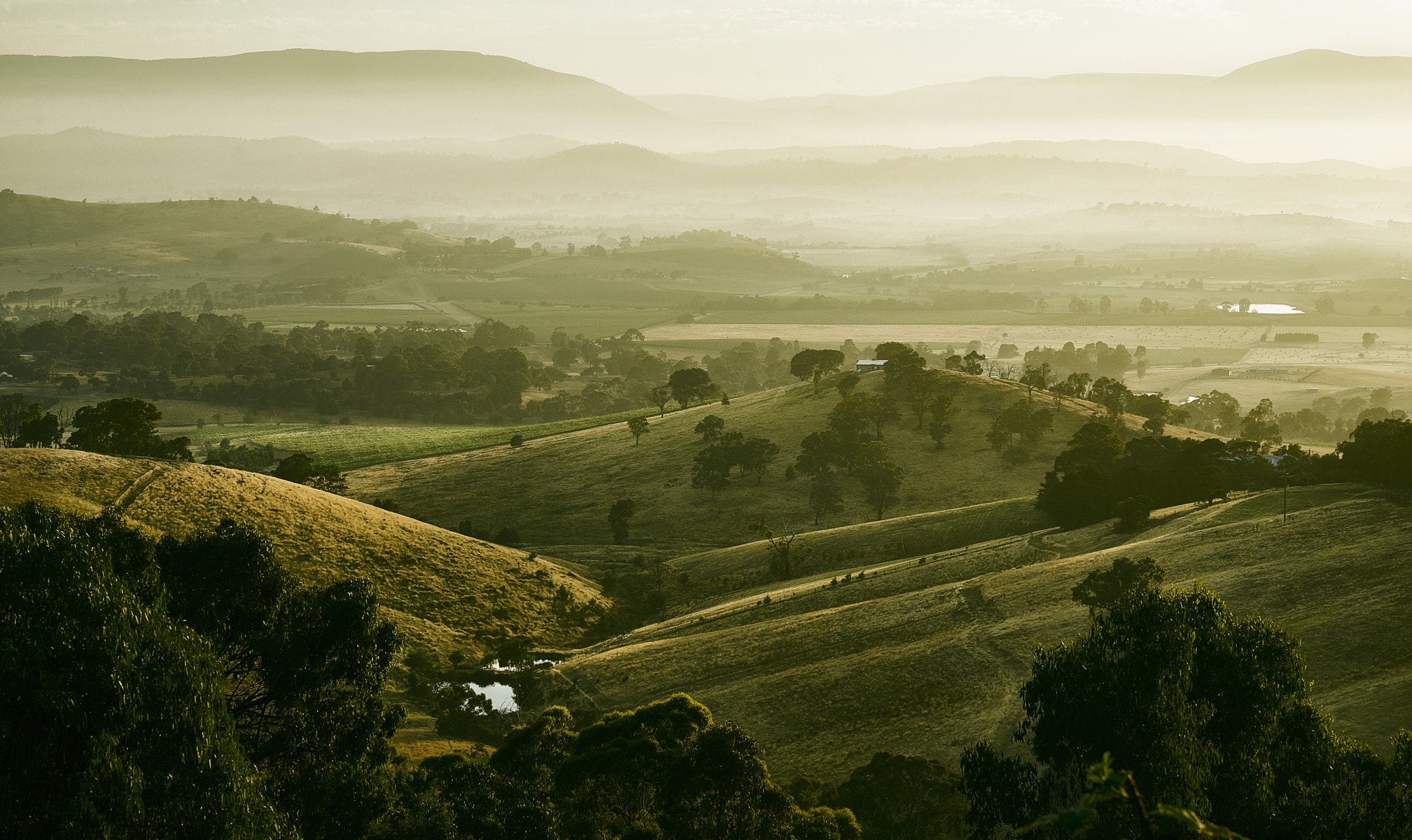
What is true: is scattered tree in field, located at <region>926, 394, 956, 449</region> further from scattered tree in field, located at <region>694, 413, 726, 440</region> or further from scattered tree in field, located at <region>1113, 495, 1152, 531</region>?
scattered tree in field, located at <region>1113, 495, 1152, 531</region>

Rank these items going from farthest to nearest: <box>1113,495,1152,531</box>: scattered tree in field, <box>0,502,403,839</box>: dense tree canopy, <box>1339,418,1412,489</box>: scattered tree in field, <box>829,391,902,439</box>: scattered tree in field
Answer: <box>829,391,902,439</box>: scattered tree in field → <box>1113,495,1152,531</box>: scattered tree in field → <box>1339,418,1412,489</box>: scattered tree in field → <box>0,502,403,839</box>: dense tree canopy

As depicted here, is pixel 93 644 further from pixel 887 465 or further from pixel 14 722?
pixel 887 465

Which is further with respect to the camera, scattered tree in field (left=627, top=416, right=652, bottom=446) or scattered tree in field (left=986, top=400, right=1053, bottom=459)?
scattered tree in field (left=627, top=416, right=652, bottom=446)

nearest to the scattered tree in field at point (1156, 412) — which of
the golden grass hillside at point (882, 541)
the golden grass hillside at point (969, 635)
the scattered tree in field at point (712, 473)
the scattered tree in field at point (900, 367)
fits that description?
the scattered tree in field at point (900, 367)

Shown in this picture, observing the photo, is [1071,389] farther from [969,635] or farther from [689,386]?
[969,635]

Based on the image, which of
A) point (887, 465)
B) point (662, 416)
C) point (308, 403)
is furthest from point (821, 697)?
point (308, 403)

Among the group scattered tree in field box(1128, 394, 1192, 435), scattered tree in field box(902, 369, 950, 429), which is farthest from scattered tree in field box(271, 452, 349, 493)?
scattered tree in field box(1128, 394, 1192, 435)

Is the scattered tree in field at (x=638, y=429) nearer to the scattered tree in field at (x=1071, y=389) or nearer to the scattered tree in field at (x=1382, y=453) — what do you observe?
the scattered tree in field at (x=1071, y=389)
